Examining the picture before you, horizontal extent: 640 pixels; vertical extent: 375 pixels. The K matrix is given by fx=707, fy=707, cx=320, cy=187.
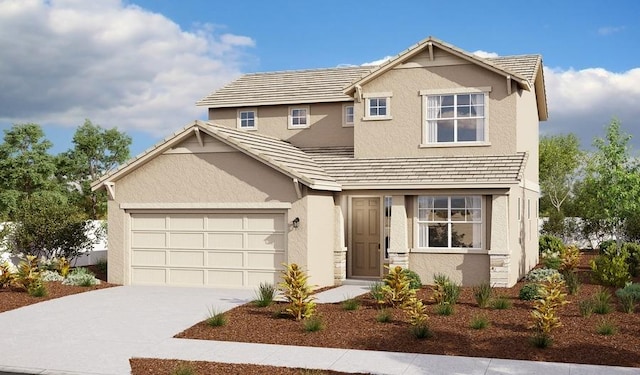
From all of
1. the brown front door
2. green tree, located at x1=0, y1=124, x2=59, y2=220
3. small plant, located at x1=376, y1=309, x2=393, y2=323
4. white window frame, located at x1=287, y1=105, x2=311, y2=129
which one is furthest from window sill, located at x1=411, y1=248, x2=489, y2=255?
green tree, located at x1=0, y1=124, x2=59, y2=220

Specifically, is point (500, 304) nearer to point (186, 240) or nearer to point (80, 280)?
point (186, 240)

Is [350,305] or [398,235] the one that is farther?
[398,235]

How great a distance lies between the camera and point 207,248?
795 inches

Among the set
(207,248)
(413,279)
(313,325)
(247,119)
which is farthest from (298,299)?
(247,119)

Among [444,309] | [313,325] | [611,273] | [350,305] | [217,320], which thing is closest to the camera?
[313,325]

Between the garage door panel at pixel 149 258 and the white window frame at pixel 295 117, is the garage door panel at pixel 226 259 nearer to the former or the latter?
the garage door panel at pixel 149 258

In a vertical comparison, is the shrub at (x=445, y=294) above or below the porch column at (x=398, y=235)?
below

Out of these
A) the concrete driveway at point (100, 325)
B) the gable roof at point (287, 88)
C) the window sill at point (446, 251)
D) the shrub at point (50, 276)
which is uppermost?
the gable roof at point (287, 88)

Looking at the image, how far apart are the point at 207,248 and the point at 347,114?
8.26 meters

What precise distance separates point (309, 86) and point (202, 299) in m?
11.8

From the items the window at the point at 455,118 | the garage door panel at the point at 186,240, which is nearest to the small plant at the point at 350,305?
the garage door panel at the point at 186,240

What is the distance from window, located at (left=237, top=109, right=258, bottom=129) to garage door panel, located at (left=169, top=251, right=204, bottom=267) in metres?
8.18

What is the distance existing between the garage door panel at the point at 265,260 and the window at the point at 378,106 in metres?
5.94

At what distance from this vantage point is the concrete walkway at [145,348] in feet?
35.7
